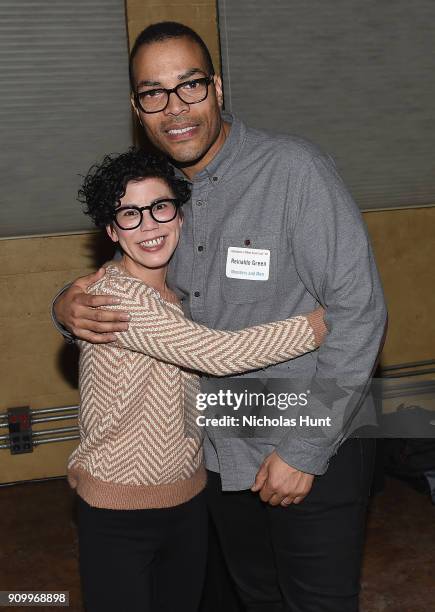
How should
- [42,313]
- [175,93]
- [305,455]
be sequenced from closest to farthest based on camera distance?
[305,455]
[175,93]
[42,313]

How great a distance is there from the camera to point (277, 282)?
79.7 inches

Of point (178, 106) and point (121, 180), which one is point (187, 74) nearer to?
point (178, 106)

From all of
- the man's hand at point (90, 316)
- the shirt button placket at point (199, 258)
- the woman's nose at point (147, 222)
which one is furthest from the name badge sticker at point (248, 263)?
the man's hand at point (90, 316)

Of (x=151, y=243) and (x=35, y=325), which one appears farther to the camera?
(x=35, y=325)

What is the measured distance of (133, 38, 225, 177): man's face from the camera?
6.68 ft

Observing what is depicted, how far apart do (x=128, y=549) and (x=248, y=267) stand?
760 millimetres

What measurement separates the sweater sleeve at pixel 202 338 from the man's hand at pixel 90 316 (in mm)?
22

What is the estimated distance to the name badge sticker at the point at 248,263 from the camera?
2008 millimetres

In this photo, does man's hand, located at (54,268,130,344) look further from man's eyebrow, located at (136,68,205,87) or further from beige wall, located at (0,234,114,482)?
beige wall, located at (0,234,114,482)

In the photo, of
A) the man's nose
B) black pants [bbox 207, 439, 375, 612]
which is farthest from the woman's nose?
black pants [bbox 207, 439, 375, 612]

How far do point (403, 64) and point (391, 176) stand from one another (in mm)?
671

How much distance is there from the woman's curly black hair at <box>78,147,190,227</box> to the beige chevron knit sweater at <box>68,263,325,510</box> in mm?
181

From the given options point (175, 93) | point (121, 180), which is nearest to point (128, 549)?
point (121, 180)

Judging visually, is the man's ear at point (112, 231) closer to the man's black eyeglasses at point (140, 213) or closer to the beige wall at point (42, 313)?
the man's black eyeglasses at point (140, 213)
